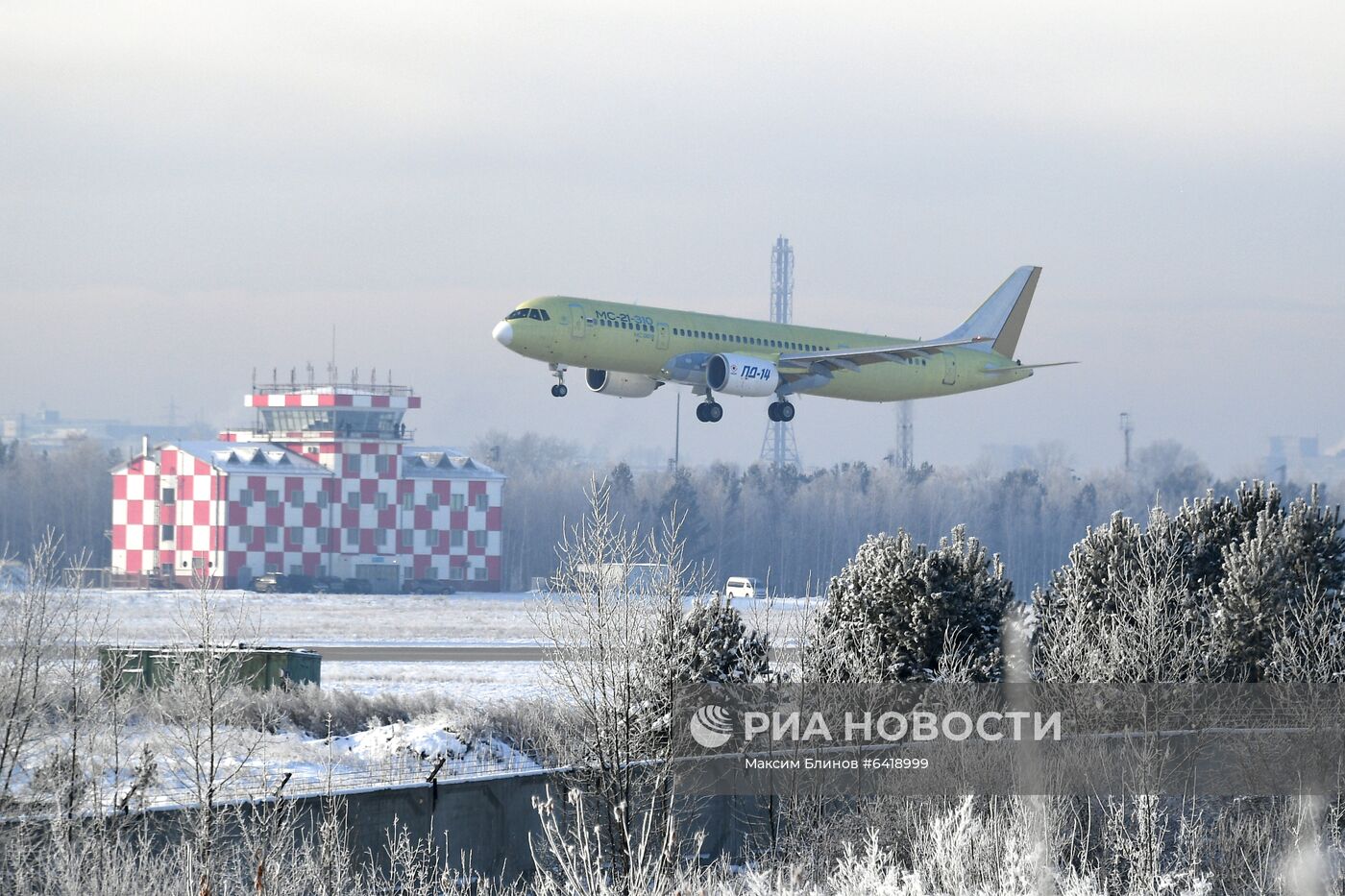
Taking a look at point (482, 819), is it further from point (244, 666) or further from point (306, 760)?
point (244, 666)

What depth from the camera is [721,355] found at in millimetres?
55219

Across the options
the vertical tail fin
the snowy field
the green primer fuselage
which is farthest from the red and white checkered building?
the green primer fuselage

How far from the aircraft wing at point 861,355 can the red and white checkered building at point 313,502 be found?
5856 centimetres

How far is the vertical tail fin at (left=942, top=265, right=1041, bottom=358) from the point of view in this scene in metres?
74.9

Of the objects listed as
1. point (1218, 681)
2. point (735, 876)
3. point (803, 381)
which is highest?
point (803, 381)

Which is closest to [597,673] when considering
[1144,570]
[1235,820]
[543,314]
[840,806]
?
[840,806]

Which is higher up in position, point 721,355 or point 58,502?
point 721,355

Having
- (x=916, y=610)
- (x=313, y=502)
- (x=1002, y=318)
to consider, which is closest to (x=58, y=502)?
(x=313, y=502)

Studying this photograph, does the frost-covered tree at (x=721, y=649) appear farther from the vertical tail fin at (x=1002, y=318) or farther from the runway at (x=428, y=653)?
the vertical tail fin at (x=1002, y=318)

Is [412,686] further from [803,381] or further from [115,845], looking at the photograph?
[115,845]

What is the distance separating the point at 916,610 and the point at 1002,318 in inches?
1403

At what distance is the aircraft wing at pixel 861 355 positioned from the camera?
58219mm

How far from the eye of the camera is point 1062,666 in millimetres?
42656

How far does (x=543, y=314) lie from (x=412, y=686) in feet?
38.2
